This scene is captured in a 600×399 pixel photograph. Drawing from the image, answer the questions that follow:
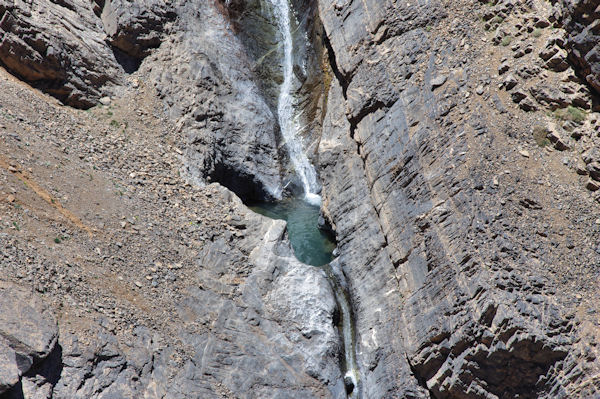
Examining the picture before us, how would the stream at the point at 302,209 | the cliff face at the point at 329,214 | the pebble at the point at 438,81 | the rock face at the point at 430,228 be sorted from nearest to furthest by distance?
1. the rock face at the point at 430,228
2. the cliff face at the point at 329,214
3. the pebble at the point at 438,81
4. the stream at the point at 302,209

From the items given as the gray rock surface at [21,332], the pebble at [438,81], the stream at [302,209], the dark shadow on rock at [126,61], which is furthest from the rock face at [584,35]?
the dark shadow on rock at [126,61]

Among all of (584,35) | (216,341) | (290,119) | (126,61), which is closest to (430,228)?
(584,35)

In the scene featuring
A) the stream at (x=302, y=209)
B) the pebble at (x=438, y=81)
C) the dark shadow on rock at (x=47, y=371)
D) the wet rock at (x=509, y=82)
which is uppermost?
the wet rock at (x=509, y=82)

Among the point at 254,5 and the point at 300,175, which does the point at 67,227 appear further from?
the point at 254,5

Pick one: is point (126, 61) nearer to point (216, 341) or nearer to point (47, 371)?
point (216, 341)

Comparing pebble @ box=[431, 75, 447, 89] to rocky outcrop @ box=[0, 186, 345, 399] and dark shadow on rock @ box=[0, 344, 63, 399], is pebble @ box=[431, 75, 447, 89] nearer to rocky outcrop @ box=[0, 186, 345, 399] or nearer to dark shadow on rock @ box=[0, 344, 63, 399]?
rocky outcrop @ box=[0, 186, 345, 399]

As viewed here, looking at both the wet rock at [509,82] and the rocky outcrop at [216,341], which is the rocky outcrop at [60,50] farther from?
the wet rock at [509,82]
